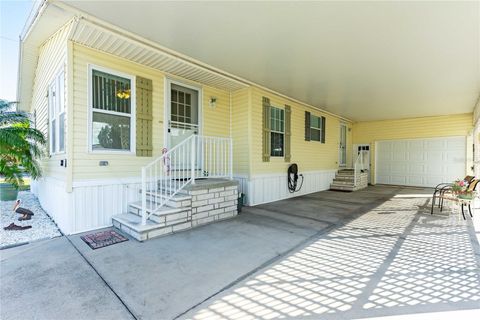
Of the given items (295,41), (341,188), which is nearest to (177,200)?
(295,41)

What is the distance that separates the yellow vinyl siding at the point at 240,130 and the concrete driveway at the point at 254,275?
8.22ft

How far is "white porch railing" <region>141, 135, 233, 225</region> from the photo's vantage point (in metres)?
4.33

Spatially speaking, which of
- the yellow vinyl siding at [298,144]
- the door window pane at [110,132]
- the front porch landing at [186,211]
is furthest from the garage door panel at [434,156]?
the door window pane at [110,132]

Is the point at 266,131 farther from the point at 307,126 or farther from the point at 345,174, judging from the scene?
the point at 345,174

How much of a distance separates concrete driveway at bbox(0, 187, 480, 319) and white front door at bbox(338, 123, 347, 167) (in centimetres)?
698

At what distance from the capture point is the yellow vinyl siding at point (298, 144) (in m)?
6.53

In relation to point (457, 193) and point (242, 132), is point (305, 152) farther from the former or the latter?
point (457, 193)

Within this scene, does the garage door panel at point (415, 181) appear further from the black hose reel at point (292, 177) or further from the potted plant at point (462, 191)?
the black hose reel at point (292, 177)

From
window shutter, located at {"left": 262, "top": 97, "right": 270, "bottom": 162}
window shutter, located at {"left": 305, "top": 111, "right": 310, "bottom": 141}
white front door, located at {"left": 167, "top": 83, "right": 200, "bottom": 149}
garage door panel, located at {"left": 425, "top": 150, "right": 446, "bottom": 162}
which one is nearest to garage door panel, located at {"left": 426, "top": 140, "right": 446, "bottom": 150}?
garage door panel, located at {"left": 425, "top": 150, "right": 446, "bottom": 162}

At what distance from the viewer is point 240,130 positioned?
258 inches

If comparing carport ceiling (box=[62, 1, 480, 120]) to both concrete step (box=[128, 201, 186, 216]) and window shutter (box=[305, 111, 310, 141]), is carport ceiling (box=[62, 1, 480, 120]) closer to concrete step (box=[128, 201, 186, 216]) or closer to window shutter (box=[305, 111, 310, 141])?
window shutter (box=[305, 111, 310, 141])

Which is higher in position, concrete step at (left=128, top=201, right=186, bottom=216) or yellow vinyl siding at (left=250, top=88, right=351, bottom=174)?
yellow vinyl siding at (left=250, top=88, right=351, bottom=174)

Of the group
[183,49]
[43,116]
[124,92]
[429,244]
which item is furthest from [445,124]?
[43,116]

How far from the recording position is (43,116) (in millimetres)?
6078
